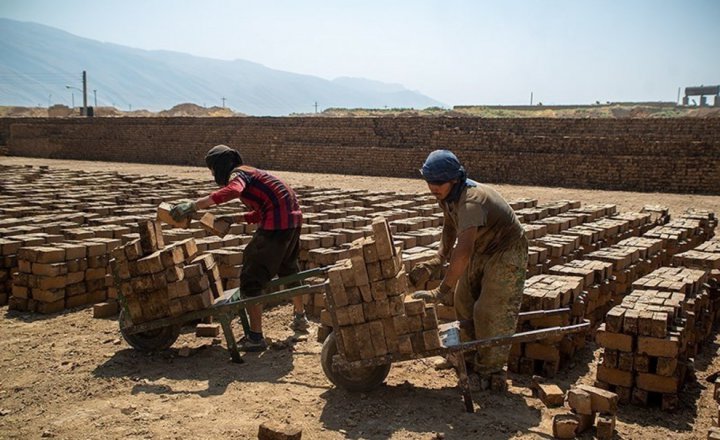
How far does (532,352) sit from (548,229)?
419cm

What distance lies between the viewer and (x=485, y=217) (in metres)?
3.88

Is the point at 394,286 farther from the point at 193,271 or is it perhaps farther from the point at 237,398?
the point at 193,271

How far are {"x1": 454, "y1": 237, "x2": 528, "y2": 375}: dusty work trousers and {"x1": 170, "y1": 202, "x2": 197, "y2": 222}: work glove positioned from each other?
211 centimetres

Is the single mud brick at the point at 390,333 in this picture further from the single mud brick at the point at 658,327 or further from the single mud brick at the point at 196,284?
the single mud brick at the point at 658,327

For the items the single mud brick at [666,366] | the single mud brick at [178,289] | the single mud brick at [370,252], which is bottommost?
the single mud brick at [666,366]

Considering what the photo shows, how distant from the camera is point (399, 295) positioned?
12.6ft

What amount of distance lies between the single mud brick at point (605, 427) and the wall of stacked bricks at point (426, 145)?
17175 mm

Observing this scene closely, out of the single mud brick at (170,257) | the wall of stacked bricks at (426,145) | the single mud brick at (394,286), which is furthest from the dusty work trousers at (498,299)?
the wall of stacked bricks at (426,145)

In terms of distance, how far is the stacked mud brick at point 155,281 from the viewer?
455 cm

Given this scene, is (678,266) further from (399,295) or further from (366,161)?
(366,161)

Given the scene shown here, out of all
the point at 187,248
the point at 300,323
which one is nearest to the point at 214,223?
the point at 187,248

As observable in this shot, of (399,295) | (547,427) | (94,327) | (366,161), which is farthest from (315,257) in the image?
(366,161)

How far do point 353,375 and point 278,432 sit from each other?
853mm

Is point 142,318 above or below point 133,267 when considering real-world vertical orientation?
below
